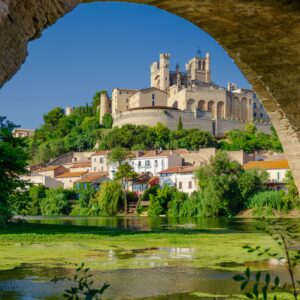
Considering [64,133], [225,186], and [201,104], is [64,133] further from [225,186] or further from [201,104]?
[225,186]

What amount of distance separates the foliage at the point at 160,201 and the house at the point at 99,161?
1654 centimetres

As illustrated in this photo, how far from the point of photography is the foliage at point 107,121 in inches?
3004

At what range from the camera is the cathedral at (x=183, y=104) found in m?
69.9

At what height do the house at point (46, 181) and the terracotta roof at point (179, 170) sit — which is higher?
the terracotta roof at point (179, 170)

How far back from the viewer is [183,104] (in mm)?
74688

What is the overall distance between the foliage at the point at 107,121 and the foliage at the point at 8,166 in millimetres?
57334

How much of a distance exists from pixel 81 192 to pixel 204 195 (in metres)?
16.0

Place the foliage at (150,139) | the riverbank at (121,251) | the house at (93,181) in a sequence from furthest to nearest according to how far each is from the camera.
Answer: the foliage at (150,139), the house at (93,181), the riverbank at (121,251)

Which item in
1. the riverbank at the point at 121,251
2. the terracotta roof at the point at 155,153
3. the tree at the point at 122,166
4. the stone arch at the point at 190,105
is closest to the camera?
the riverbank at the point at 121,251

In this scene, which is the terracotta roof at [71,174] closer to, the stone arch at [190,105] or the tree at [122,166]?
the tree at [122,166]

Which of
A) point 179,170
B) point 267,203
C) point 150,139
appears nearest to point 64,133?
point 150,139

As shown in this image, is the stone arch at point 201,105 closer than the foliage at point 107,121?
Yes

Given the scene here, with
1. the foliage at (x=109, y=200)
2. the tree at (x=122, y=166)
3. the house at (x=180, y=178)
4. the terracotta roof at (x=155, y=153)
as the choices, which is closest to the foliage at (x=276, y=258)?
the foliage at (x=109, y=200)

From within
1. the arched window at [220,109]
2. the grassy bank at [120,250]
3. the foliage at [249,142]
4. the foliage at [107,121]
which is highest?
the arched window at [220,109]
